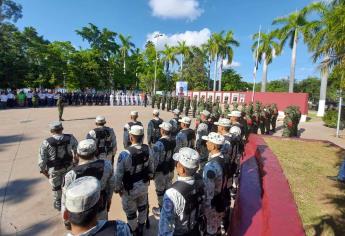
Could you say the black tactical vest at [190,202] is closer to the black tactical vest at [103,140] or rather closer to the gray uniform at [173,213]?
the gray uniform at [173,213]

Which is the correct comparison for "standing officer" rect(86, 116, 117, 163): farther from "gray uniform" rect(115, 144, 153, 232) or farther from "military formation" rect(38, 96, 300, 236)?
"gray uniform" rect(115, 144, 153, 232)

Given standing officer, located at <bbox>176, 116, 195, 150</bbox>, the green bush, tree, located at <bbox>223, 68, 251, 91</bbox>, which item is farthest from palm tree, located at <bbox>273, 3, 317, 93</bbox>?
tree, located at <bbox>223, 68, 251, 91</bbox>

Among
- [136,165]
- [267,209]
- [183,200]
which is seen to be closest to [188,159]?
[183,200]

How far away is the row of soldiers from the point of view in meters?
1.84

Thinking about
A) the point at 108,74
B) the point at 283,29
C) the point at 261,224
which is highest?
the point at 283,29

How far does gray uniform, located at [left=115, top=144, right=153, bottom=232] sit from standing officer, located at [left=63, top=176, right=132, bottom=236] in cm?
204

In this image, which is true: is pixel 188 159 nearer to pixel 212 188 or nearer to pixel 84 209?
pixel 212 188

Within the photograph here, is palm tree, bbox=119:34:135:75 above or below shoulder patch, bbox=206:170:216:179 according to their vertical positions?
above

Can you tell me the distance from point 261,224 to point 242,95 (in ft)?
102

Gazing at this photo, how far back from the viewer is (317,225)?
4.30 m

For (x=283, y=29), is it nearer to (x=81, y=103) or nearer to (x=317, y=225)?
(x=81, y=103)

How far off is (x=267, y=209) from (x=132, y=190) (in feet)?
6.37

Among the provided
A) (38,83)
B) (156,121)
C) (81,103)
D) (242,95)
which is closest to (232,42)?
(242,95)

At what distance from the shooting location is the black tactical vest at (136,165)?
3975 millimetres
